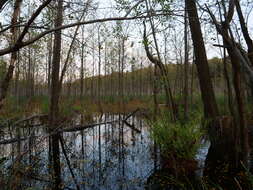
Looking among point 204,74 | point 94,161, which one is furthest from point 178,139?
point 204,74

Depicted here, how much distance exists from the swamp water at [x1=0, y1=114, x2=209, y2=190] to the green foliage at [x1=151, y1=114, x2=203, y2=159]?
63 centimetres

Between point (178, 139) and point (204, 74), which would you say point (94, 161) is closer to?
point (178, 139)

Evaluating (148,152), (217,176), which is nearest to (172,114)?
(148,152)

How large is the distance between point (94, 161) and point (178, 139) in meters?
2.34

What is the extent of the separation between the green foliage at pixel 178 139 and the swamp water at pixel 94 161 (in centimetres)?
63

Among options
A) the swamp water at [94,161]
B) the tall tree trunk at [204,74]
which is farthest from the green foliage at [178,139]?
the tall tree trunk at [204,74]

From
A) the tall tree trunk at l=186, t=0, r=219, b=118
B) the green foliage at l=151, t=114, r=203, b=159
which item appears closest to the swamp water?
the green foliage at l=151, t=114, r=203, b=159

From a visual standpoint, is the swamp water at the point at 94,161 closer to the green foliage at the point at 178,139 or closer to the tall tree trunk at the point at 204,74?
the green foliage at the point at 178,139

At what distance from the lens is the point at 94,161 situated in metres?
5.66

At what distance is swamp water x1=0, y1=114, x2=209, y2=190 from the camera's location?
4.18m

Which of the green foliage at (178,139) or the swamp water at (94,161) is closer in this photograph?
the swamp water at (94,161)

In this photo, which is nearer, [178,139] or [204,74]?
[178,139]

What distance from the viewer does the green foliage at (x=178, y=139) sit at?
4.73 m

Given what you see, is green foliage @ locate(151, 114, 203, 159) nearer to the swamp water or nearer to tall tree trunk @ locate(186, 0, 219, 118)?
the swamp water
